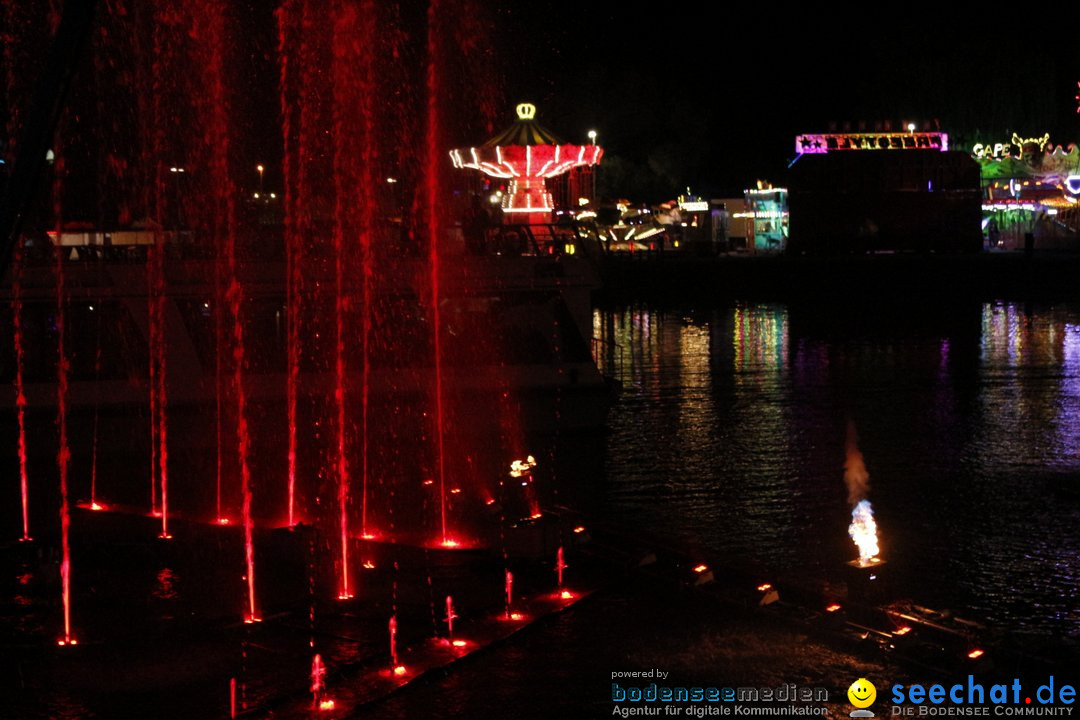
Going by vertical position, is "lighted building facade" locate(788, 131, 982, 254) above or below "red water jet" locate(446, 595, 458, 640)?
above

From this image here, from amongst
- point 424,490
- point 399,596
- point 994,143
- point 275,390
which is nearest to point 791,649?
point 399,596

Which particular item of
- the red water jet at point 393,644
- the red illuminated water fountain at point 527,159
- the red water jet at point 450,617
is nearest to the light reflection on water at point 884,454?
the red water jet at point 450,617

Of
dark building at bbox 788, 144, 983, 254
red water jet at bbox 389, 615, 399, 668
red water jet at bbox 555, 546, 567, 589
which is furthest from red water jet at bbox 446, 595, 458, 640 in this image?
dark building at bbox 788, 144, 983, 254

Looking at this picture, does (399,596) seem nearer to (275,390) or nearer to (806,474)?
(806,474)

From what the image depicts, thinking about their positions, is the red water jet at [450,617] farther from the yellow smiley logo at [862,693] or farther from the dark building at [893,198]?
the dark building at [893,198]

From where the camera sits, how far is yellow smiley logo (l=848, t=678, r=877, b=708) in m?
8.27

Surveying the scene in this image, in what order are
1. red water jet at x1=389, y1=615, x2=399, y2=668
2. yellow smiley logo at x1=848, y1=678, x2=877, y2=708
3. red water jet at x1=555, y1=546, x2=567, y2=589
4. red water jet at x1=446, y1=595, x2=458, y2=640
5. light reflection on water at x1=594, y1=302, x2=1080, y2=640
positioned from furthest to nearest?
light reflection on water at x1=594, y1=302, x2=1080, y2=640, red water jet at x1=555, y1=546, x2=567, y2=589, red water jet at x1=446, y1=595, x2=458, y2=640, red water jet at x1=389, y1=615, x2=399, y2=668, yellow smiley logo at x1=848, y1=678, x2=877, y2=708

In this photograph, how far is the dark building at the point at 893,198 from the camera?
61.4 metres

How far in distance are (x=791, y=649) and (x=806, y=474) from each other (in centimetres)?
749

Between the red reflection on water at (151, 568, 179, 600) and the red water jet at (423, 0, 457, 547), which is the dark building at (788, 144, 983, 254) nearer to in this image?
the red water jet at (423, 0, 457, 547)

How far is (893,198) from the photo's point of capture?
61812 millimetres

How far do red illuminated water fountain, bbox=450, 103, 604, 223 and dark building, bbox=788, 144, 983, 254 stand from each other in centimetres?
2510

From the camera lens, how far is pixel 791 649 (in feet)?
30.3

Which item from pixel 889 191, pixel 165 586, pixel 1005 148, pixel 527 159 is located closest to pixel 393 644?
pixel 165 586
